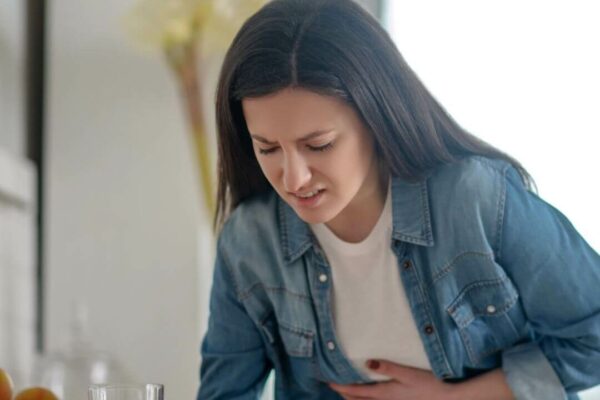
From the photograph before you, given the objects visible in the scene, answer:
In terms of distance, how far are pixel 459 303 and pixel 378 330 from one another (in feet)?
0.37

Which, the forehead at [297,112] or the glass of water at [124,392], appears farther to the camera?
the forehead at [297,112]

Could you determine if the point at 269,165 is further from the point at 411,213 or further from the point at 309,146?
the point at 411,213

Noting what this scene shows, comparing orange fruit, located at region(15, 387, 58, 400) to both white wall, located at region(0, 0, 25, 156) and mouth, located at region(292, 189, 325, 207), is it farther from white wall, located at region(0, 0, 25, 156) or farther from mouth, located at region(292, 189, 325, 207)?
white wall, located at region(0, 0, 25, 156)

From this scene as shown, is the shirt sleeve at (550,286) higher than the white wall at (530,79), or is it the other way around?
the white wall at (530,79)

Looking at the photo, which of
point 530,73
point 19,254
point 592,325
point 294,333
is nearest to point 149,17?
point 19,254

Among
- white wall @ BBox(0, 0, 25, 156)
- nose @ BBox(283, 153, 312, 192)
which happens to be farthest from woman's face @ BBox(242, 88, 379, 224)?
white wall @ BBox(0, 0, 25, 156)

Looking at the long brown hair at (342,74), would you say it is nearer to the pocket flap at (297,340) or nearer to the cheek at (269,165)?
the cheek at (269,165)

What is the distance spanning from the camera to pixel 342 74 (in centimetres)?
120

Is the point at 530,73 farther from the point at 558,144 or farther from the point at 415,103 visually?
the point at 415,103

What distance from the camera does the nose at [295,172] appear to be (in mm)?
1189

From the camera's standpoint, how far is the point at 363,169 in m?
1.27

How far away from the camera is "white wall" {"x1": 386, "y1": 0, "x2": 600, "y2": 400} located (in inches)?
87.7

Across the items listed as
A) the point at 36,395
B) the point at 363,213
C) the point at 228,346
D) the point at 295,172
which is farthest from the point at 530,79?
the point at 36,395

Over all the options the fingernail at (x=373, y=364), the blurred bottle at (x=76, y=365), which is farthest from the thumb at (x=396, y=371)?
the blurred bottle at (x=76, y=365)
